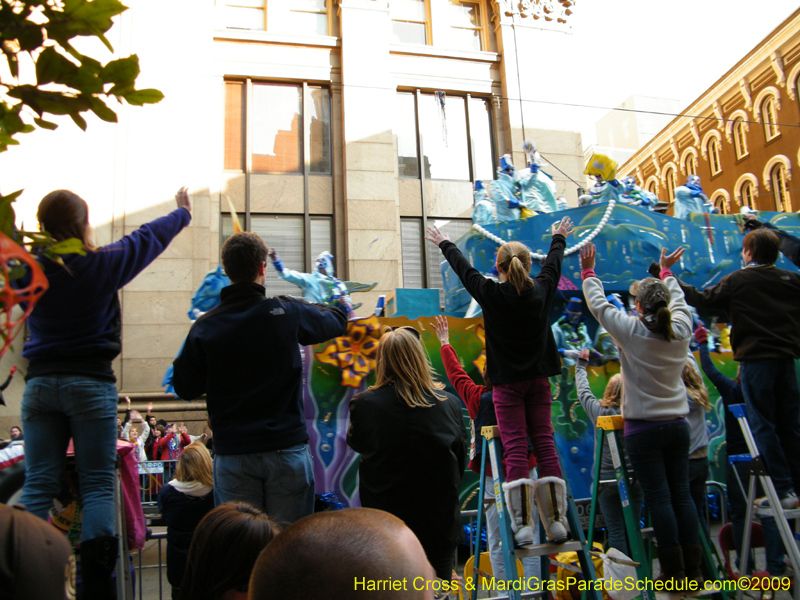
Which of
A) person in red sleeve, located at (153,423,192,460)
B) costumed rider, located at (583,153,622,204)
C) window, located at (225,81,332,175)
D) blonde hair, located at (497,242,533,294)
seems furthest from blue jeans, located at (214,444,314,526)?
window, located at (225,81,332,175)

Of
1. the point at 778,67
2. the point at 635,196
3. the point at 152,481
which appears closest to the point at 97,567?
the point at 152,481

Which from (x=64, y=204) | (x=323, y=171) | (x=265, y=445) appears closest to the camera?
(x=64, y=204)

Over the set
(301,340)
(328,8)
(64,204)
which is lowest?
(301,340)

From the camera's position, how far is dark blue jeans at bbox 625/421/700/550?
367cm

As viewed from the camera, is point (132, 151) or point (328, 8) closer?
point (132, 151)

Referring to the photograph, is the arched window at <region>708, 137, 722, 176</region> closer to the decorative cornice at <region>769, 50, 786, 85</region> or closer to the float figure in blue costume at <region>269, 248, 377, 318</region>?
the decorative cornice at <region>769, 50, 786, 85</region>

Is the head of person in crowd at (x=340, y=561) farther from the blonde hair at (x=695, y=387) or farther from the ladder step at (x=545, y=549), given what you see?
the blonde hair at (x=695, y=387)

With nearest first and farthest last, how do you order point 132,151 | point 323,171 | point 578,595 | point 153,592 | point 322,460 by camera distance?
point 578,595 → point 153,592 → point 322,460 → point 132,151 → point 323,171

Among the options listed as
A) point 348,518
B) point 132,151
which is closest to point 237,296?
point 348,518

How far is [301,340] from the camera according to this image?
3490mm

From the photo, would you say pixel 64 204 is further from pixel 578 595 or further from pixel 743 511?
pixel 743 511

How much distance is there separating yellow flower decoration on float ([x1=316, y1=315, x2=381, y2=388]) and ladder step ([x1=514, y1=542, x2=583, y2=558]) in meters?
3.95

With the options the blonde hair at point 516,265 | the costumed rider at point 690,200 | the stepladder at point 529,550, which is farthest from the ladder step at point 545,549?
the costumed rider at point 690,200

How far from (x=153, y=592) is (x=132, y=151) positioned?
34.3 ft
